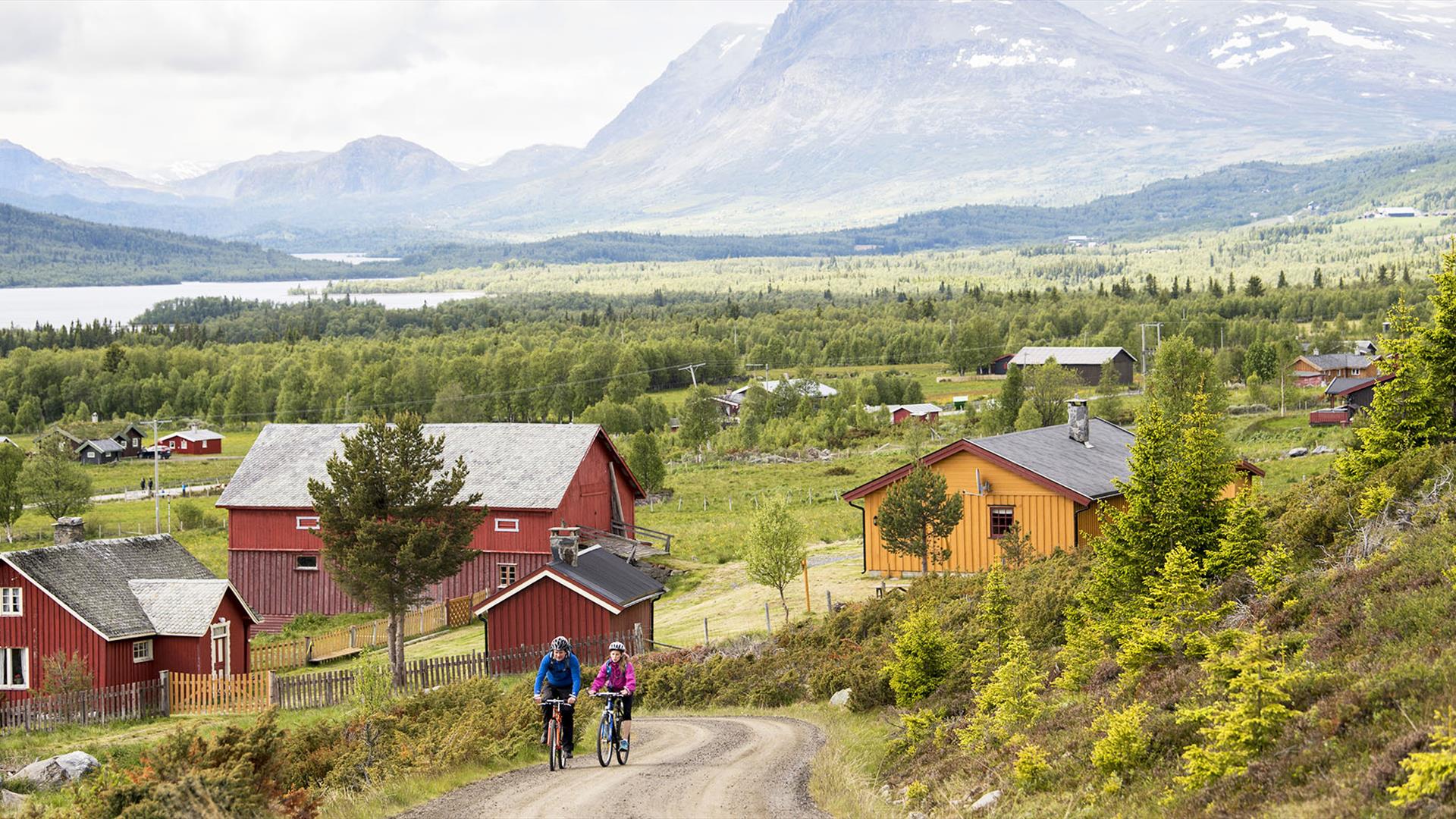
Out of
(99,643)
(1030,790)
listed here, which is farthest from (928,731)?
(99,643)

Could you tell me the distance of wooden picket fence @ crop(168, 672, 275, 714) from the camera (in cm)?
3425

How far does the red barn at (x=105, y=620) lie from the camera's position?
35.6 metres

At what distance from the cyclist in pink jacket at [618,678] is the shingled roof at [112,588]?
21.0 meters

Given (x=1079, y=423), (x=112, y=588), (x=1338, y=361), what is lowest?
(x=112, y=588)

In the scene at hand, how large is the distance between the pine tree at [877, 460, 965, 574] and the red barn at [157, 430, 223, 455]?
4271 inches

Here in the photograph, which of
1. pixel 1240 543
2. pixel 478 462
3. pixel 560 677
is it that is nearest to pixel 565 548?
pixel 478 462

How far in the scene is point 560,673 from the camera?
1781cm

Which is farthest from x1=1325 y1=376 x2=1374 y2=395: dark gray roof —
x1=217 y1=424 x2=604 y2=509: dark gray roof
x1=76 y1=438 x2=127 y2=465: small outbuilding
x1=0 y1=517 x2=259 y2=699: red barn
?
x1=76 y1=438 x2=127 y2=465: small outbuilding

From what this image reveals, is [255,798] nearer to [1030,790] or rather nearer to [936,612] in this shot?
[1030,790]

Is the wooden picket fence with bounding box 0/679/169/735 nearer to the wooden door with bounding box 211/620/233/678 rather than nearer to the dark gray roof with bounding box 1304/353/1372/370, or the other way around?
the wooden door with bounding box 211/620/233/678

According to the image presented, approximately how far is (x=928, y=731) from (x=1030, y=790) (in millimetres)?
5053

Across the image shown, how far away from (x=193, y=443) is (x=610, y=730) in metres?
126

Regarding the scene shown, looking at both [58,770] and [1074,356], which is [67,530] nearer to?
[58,770]

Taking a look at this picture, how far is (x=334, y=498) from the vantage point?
36312mm
